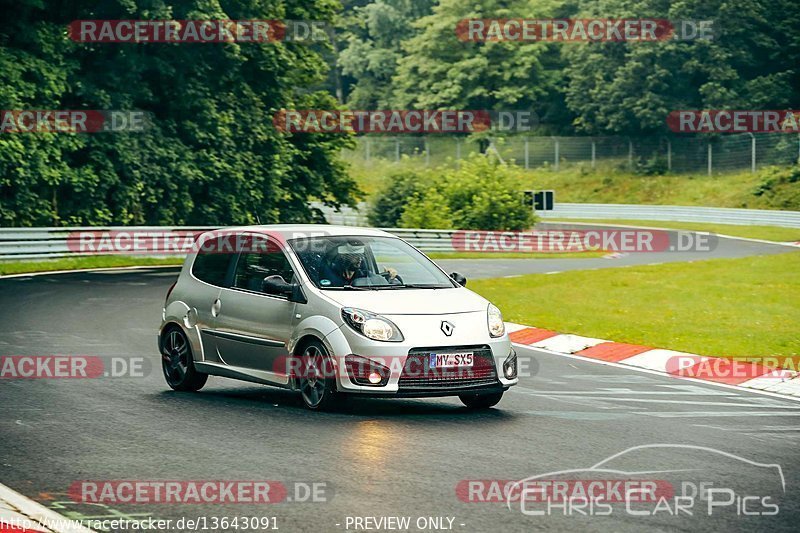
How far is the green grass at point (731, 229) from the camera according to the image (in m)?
57.8

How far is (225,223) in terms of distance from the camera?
45406 millimetres

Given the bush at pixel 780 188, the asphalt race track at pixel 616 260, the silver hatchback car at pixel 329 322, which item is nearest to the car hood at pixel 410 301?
the silver hatchback car at pixel 329 322

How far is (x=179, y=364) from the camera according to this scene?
13.3 meters

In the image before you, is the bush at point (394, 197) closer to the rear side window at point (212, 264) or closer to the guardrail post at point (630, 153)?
the guardrail post at point (630, 153)

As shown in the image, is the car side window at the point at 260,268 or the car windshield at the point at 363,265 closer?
the car windshield at the point at 363,265

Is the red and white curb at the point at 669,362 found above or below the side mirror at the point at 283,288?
below

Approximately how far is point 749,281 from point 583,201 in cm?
5358

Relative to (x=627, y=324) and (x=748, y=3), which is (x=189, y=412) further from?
(x=748, y=3)

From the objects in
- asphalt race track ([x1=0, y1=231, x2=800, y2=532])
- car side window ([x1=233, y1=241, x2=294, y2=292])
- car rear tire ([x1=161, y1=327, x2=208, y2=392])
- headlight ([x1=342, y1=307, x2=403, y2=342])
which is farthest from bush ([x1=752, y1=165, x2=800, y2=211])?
headlight ([x1=342, y1=307, x2=403, y2=342])

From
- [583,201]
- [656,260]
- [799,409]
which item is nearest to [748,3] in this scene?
[583,201]

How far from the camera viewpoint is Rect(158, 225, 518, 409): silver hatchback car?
1121cm

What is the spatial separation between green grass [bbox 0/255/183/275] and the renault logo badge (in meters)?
20.9

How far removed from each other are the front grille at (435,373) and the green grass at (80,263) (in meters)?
20.9

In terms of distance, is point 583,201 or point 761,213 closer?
point 761,213
